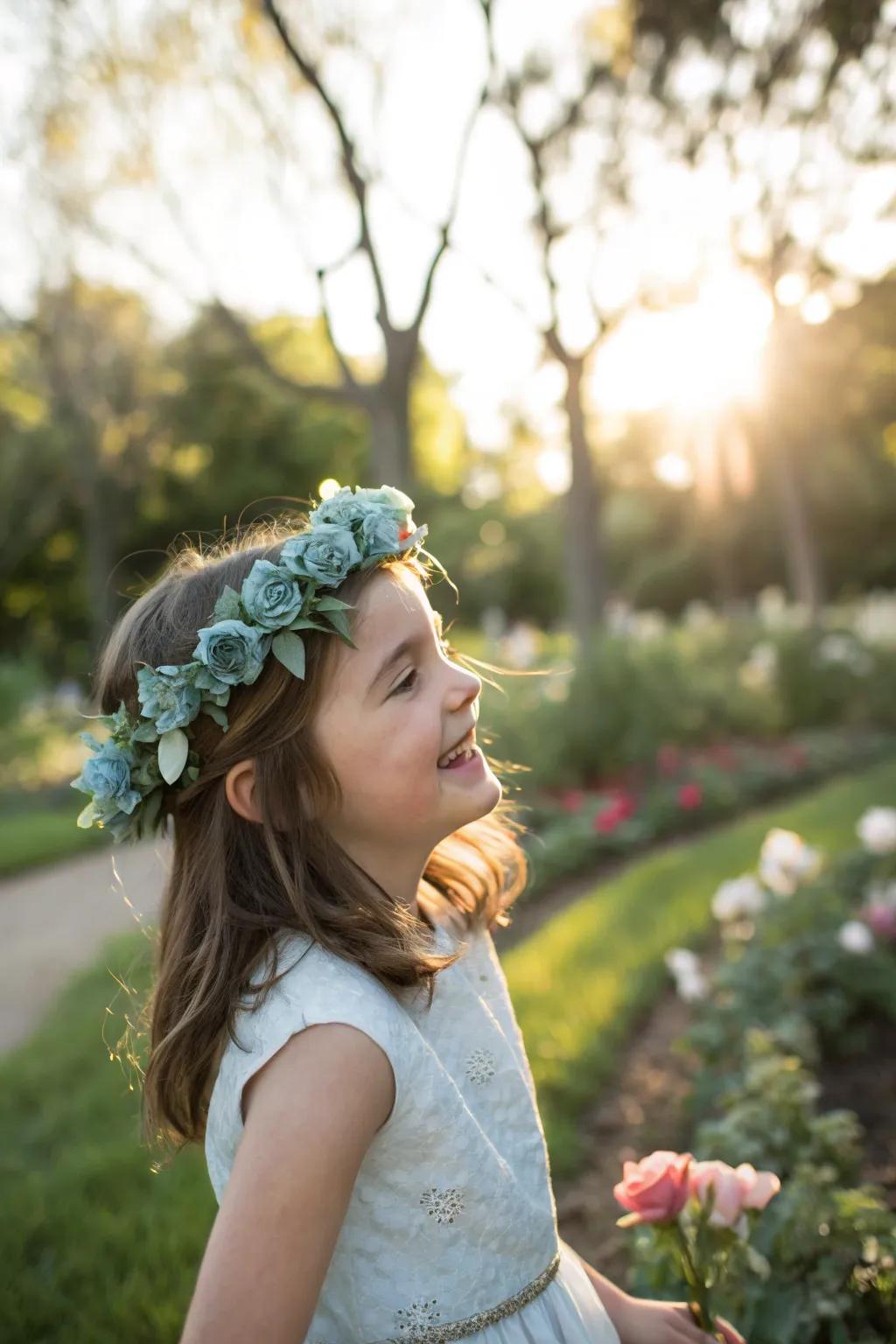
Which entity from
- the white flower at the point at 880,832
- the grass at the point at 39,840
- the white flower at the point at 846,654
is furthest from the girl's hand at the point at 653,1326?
the white flower at the point at 846,654

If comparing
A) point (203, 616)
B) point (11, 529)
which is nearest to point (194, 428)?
point (11, 529)

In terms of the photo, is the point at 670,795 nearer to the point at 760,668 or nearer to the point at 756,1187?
the point at 760,668

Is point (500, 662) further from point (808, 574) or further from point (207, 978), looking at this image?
point (207, 978)

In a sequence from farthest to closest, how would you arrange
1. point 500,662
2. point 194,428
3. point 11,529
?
point 11,529 → point 194,428 → point 500,662

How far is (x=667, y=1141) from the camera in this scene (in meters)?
3.10

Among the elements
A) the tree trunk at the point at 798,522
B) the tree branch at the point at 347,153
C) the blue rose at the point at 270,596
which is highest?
the tree branch at the point at 347,153

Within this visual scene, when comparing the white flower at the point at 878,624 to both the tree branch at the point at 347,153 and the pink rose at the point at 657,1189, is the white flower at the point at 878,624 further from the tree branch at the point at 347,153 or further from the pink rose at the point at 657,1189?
the pink rose at the point at 657,1189

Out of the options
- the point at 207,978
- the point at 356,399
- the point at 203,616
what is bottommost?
the point at 207,978

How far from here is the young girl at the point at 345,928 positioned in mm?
1329

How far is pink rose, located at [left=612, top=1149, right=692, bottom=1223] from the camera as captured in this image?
161 cm

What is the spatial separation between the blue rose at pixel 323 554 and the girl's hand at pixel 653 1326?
1.11 m

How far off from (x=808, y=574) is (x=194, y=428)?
524 inches

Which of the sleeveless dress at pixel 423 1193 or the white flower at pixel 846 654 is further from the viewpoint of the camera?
the white flower at pixel 846 654

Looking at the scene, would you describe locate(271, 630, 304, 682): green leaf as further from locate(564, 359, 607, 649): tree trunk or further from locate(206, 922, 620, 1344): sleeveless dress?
locate(564, 359, 607, 649): tree trunk
